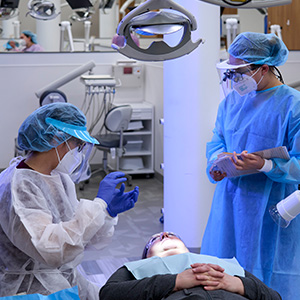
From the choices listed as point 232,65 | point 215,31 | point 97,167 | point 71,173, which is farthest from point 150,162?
point 71,173

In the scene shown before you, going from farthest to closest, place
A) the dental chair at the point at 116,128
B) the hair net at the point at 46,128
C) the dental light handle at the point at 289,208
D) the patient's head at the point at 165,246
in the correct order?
the dental chair at the point at 116,128 → the dental light handle at the point at 289,208 → the patient's head at the point at 165,246 → the hair net at the point at 46,128

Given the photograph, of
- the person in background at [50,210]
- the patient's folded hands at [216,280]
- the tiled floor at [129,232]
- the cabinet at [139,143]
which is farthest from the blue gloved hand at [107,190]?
the cabinet at [139,143]

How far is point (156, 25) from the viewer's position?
180cm

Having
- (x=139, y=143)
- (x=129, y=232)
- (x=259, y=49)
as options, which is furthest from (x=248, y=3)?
(x=139, y=143)

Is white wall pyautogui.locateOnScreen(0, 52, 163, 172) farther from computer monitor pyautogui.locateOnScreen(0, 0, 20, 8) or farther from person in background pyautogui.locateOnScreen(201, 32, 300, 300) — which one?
person in background pyautogui.locateOnScreen(201, 32, 300, 300)

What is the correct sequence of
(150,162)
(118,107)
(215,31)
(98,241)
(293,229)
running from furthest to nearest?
1. (150,162)
2. (118,107)
3. (215,31)
4. (293,229)
5. (98,241)

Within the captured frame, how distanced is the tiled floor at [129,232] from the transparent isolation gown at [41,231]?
2.96ft

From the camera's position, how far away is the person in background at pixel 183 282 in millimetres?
1765

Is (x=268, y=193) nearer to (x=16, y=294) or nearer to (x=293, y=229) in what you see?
(x=293, y=229)

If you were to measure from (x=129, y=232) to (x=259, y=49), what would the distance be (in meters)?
2.26

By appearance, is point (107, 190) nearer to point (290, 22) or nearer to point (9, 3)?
point (9, 3)

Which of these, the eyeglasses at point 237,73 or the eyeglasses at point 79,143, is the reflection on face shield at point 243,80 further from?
the eyeglasses at point 79,143

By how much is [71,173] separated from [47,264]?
410 millimetres

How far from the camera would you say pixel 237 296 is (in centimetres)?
177
